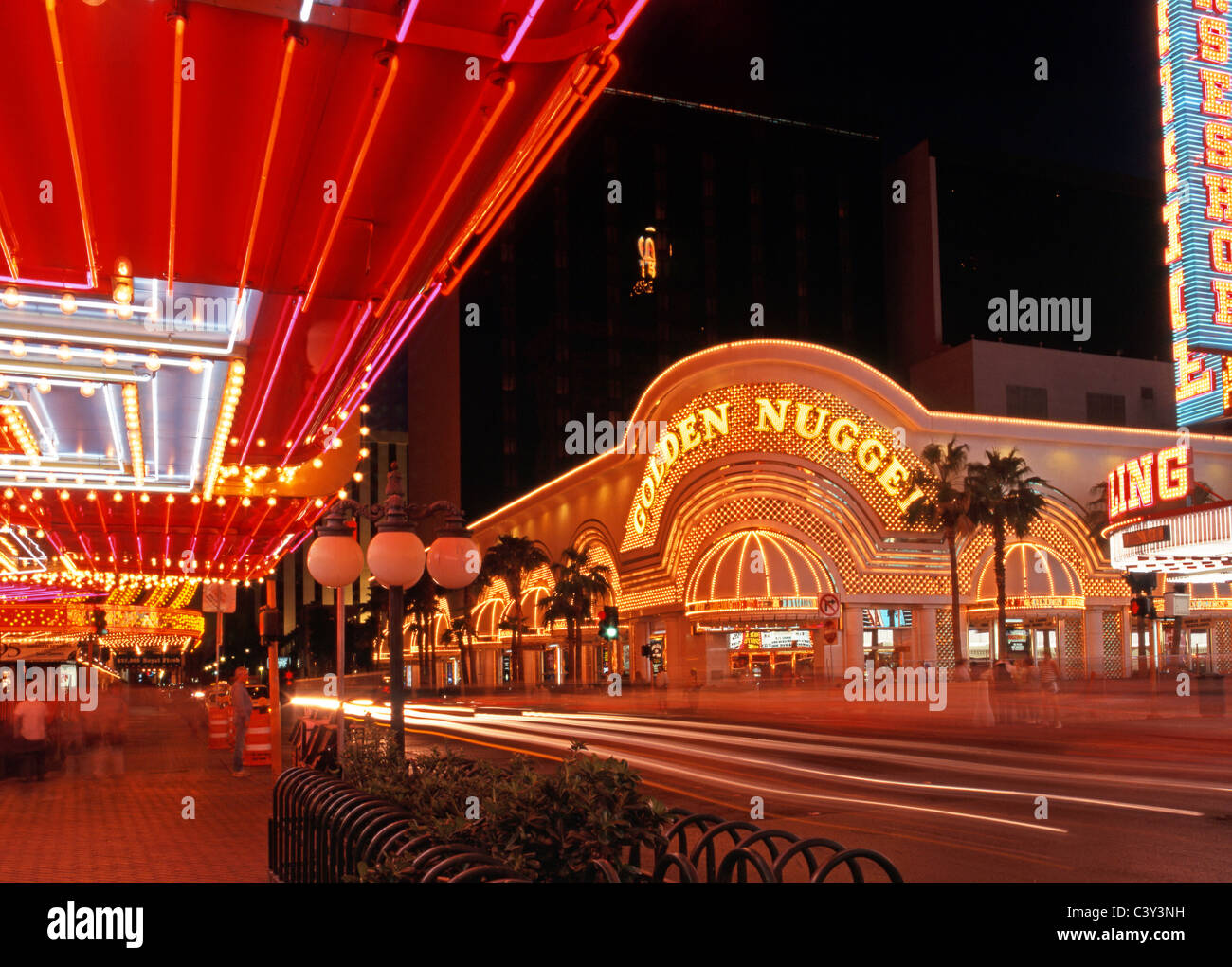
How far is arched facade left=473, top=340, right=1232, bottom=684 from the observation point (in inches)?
2061

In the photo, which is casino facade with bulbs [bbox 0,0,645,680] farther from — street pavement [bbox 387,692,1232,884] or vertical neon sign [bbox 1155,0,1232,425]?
vertical neon sign [bbox 1155,0,1232,425]

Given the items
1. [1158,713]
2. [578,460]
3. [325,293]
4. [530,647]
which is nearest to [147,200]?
[325,293]

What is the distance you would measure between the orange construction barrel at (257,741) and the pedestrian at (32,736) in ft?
10.3

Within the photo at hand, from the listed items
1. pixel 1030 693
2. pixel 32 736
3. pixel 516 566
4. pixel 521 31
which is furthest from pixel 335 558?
pixel 516 566

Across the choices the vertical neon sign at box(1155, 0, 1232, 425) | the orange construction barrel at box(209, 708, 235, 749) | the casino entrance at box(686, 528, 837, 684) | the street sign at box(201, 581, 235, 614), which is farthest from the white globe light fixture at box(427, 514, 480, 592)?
the casino entrance at box(686, 528, 837, 684)

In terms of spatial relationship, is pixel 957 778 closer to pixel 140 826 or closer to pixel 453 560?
pixel 453 560

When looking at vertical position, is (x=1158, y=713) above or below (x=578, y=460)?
below

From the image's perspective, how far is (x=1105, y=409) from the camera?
70.9 metres

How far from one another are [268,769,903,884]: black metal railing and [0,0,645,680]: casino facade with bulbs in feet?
11.2

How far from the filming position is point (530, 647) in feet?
267

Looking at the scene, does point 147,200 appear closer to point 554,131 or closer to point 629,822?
point 554,131
